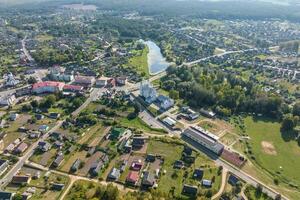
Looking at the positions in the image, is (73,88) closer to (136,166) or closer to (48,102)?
(48,102)

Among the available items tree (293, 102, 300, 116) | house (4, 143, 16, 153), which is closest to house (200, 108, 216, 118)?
tree (293, 102, 300, 116)

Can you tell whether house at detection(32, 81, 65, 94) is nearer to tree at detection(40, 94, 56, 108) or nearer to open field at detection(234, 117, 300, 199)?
tree at detection(40, 94, 56, 108)

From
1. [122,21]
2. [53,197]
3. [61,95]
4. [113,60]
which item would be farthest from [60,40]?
[53,197]

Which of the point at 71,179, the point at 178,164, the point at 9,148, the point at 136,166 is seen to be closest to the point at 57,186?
the point at 71,179

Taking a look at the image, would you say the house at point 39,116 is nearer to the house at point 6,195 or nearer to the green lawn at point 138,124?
the green lawn at point 138,124

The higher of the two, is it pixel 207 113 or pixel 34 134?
pixel 34 134

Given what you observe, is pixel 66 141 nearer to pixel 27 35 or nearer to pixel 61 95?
pixel 61 95
